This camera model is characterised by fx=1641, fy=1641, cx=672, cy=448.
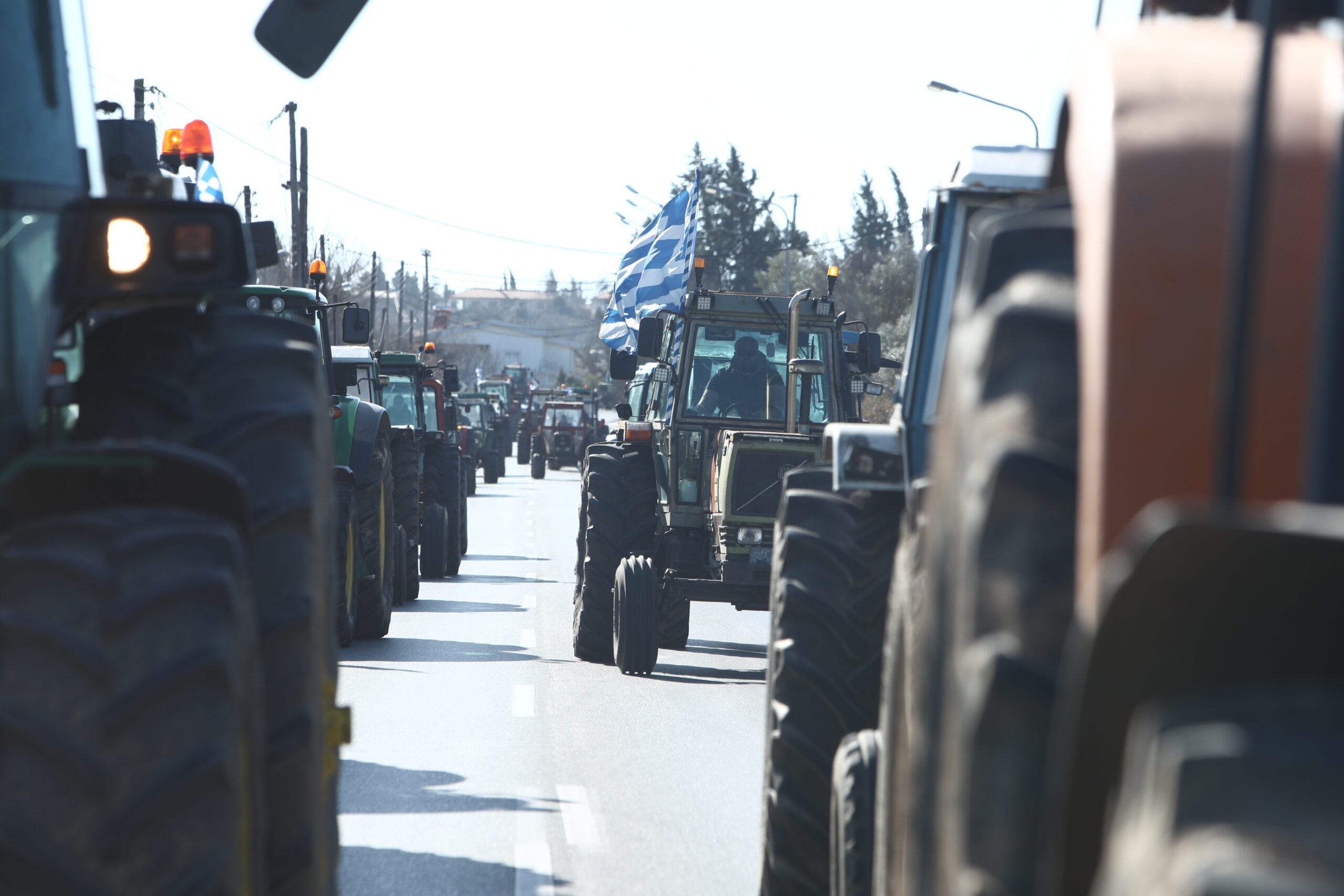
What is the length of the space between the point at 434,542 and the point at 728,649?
6041 millimetres

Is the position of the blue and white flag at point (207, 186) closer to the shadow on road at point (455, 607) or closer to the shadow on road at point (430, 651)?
the shadow on road at point (430, 651)

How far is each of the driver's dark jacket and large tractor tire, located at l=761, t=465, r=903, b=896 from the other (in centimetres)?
701

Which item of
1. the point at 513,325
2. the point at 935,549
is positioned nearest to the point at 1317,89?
the point at 935,549

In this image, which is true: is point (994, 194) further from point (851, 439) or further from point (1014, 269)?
point (1014, 269)

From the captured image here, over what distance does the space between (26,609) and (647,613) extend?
9.13 metres

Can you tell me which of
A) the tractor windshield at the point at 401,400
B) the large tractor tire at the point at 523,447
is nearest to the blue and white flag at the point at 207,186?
the tractor windshield at the point at 401,400

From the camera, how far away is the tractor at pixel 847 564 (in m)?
4.64

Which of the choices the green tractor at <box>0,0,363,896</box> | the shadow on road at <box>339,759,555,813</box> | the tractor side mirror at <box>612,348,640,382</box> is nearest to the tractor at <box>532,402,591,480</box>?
the tractor side mirror at <box>612,348,640,382</box>

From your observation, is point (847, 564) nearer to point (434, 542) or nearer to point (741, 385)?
point (741, 385)

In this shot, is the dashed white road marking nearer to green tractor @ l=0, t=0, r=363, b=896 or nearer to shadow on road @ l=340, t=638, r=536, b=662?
green tractor @ l=0, t=0, r=363, b=896

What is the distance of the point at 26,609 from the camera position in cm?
225

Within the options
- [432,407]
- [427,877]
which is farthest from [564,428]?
[427,877]

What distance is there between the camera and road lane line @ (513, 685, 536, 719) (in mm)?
9773

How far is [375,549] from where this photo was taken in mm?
12836
